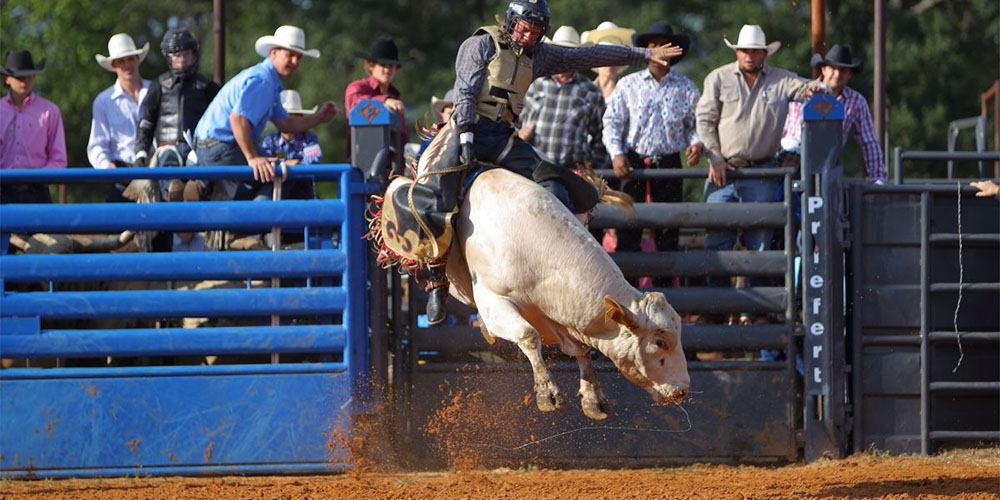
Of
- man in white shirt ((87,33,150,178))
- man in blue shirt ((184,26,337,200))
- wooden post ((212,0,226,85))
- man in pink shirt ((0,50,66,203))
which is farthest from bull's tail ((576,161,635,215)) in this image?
wooden post ((212,0,226,85))

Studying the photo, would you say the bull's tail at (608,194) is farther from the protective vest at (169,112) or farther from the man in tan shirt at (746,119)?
the protective vest at (169,112)

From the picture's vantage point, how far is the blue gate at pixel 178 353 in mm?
9102

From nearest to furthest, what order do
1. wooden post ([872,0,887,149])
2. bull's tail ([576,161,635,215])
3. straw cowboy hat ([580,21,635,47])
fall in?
bull's tail ([576,161,635,215])
straw cowboy hat ([580,21,635,47])
wooden post ([872,0,887,149])

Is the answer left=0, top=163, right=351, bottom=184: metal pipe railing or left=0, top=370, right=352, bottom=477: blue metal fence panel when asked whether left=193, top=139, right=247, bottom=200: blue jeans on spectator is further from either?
left=0, top=370, right=352, bottom=477: blue metal fence panel

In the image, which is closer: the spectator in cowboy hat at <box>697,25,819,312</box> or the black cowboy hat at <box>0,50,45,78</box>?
the spectator in cowboy hat at <box>697,25,819,312</box>

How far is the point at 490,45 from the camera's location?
8133 mm

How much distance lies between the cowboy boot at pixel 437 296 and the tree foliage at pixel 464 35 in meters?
16.8

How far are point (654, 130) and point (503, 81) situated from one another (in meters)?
2.23

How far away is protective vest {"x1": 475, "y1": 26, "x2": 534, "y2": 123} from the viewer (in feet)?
26.7

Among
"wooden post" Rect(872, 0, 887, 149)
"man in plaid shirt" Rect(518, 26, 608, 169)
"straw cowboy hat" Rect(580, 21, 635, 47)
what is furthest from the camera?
"wooden post" Rect(872, 0, 887, 149)

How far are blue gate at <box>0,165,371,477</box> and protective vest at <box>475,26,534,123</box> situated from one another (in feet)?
4.50

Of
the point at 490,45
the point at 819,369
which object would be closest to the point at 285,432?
the point at 490,45

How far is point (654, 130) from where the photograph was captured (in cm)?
1010

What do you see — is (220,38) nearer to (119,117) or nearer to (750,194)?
(119,117)
